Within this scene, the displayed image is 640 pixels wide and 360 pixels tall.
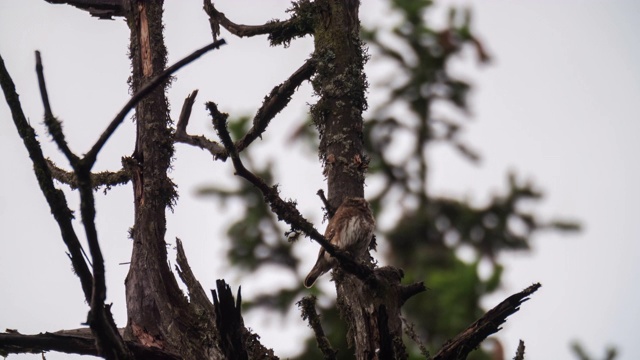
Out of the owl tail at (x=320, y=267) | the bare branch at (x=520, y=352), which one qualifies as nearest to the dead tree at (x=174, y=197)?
the bare branch at (x=520, y=352)

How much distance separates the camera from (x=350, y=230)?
6.07 metres

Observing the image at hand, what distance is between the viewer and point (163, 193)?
5.10 metres

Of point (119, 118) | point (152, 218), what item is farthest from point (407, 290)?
point (119, 118)

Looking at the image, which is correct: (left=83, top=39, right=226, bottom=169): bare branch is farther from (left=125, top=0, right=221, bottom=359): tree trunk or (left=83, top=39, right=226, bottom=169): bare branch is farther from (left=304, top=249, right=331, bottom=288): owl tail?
(left=304, top=249, right=331, bottom=288): owl tail

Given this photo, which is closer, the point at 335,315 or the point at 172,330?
the point at 172,330

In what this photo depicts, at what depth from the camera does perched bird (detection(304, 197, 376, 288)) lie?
5298mm

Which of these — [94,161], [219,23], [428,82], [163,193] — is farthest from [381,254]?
[94,161]

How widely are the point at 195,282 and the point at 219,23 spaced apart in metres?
2.60

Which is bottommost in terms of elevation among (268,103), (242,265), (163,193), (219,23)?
(163,193)

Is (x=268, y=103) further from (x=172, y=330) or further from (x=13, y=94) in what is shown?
(x=13, y=94)

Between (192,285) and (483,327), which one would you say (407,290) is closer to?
(483,327)

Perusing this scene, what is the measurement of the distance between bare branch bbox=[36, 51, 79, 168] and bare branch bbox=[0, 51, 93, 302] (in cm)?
13

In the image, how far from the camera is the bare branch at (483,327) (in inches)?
138

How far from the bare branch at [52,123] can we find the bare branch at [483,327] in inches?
72.3
